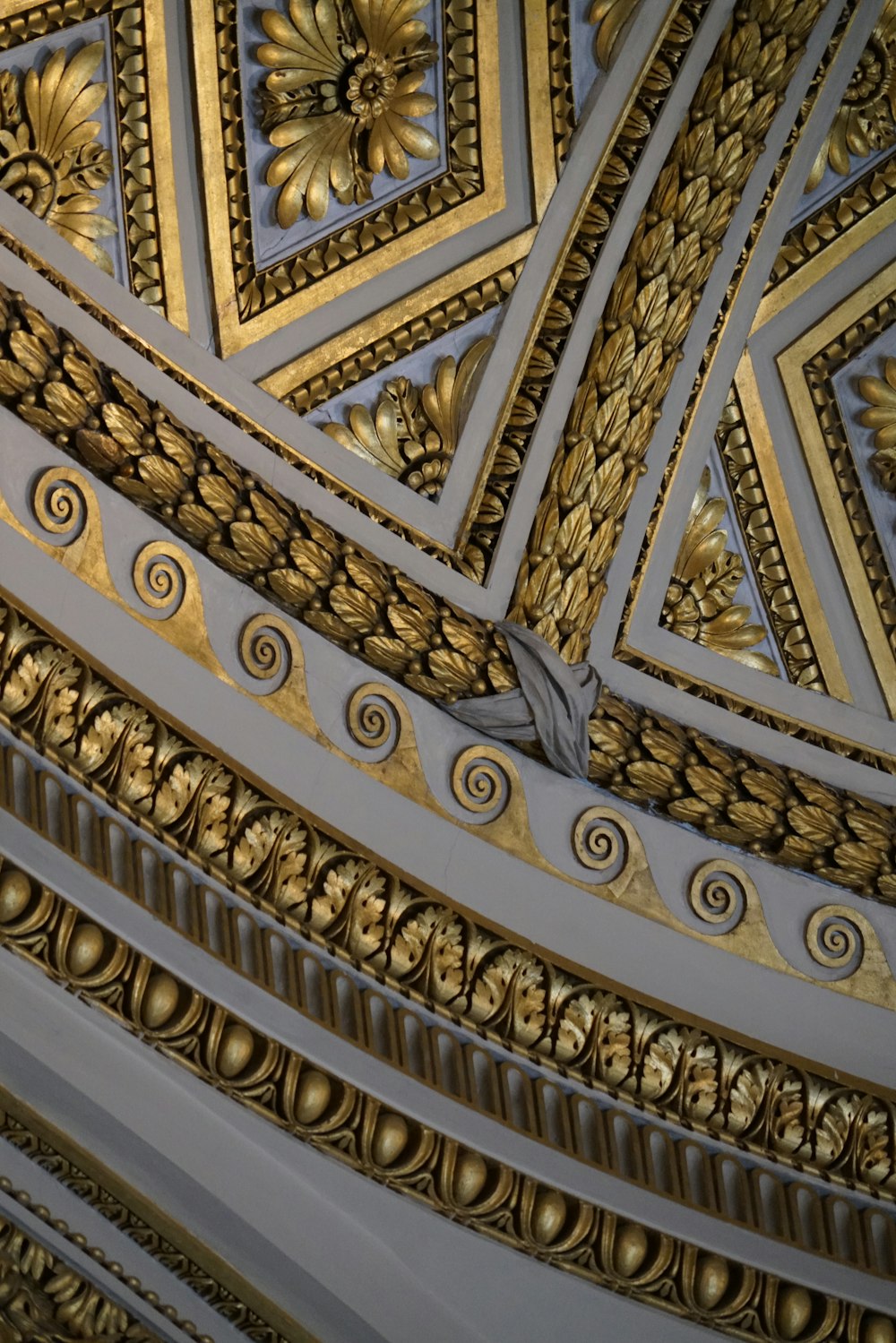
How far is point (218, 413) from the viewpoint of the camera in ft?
10.7

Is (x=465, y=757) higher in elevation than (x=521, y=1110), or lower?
higher

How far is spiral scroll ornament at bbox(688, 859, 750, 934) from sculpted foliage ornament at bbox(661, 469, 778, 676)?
0.49 meters

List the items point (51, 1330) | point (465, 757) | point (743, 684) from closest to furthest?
point (51, 1330) → point (465, 757) → point (743, 684)

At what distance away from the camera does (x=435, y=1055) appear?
3.11 m

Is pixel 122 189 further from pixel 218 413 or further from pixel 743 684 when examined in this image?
pixel 743 684

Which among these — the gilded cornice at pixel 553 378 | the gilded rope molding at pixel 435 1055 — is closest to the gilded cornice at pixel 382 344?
the gilded cornice at pixel 553 378

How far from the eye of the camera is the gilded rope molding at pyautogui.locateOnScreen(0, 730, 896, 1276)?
2.92 metres

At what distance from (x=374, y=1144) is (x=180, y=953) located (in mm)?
483

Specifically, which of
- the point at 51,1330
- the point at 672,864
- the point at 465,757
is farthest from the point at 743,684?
the point at 51,1330

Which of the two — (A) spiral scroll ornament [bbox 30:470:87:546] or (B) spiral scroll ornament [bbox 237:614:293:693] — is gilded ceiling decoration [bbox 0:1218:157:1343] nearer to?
(B) spiral scroll ornament [bbox 237:614:293:693]

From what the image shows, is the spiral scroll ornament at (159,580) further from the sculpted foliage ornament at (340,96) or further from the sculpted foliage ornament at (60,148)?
the sculpted foliage ornament at (340,96)

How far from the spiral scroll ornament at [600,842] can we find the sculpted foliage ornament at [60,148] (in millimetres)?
1415

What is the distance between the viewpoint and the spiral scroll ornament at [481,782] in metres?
3.33

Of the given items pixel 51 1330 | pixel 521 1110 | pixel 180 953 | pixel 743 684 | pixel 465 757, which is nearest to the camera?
pixel 51 1330
